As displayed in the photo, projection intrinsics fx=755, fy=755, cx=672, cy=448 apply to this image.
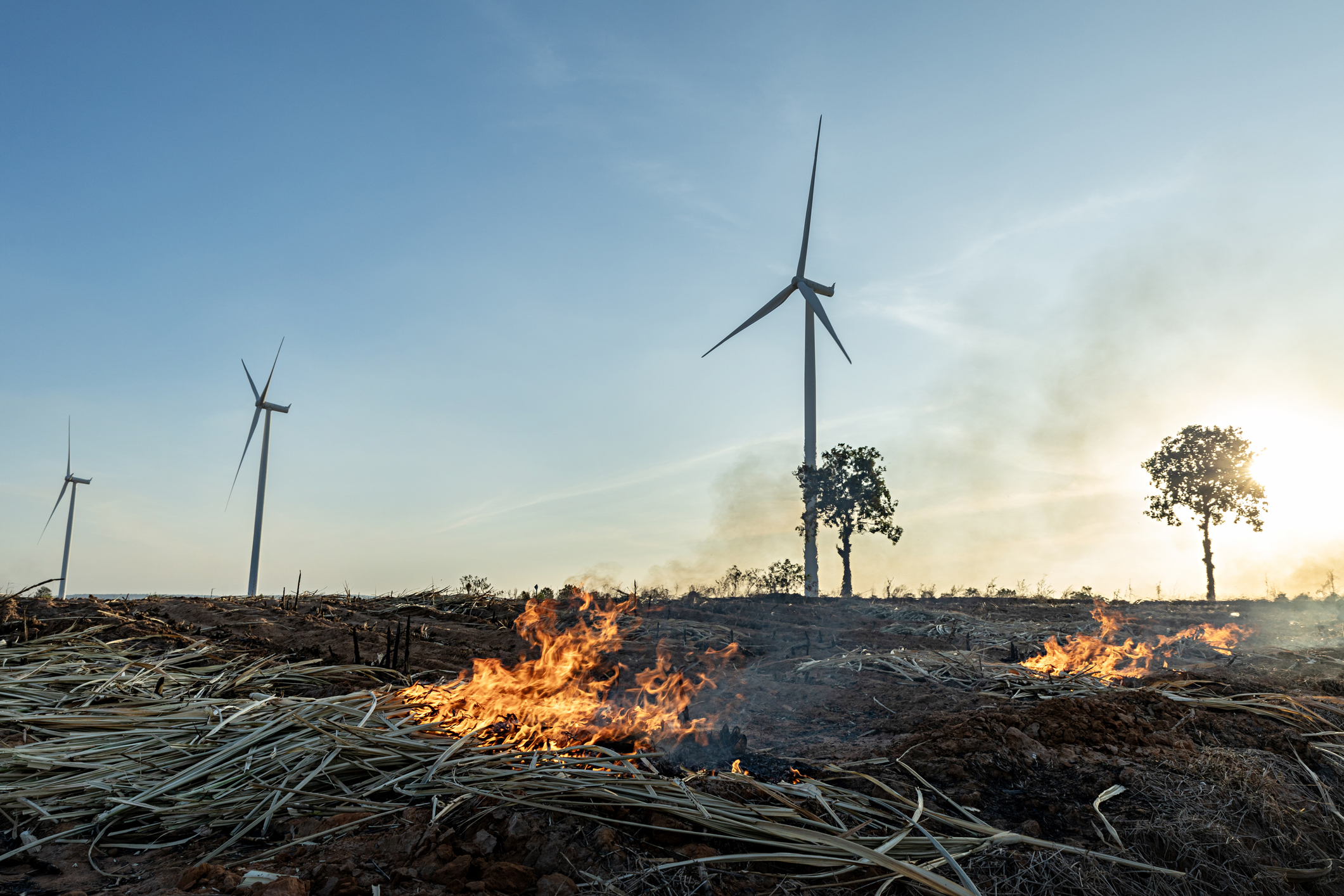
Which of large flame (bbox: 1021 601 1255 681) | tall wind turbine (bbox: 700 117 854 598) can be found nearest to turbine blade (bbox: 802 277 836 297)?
tall wind turbine (bbox: 700 117 854 598)

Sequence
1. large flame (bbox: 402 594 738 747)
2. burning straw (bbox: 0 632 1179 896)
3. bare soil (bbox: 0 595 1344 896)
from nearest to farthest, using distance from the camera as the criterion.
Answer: bare soil (bbox: 0 595 1344 896) → burning straw (bbox: 0 632 1179 896) → large flame (bbox: 402 594 738 747)

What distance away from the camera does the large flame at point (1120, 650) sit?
32.0 ft

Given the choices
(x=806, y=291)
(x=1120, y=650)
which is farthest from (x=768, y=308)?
(x=1120, y=650)

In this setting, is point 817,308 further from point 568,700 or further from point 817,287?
point 568,700

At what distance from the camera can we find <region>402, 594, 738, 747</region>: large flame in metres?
5.57

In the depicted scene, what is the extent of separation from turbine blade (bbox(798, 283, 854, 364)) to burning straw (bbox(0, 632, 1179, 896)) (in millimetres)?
23363

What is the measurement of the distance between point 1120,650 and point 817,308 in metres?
18.6

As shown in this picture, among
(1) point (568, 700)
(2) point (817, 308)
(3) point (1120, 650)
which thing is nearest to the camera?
(1) point (568, 700)

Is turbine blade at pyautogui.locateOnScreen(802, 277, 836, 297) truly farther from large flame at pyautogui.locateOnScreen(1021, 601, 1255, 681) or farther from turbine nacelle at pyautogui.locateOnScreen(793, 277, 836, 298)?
large flame at pyautogui.locateOnScreen(1021, 601, 1255, 681)

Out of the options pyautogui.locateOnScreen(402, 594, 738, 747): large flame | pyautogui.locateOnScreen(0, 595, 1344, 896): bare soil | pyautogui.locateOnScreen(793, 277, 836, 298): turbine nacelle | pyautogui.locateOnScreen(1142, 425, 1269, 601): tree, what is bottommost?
pyautogui.locateOnScreen(0, 595, 1344, 896): bare soil

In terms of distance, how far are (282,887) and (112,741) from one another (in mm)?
3420

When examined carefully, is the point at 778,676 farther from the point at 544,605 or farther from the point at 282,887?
the point at 282,887

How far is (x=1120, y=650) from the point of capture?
11.4 metres

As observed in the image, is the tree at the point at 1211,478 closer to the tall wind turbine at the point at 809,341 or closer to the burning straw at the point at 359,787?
the tall wind turbine at the point at 809,341
